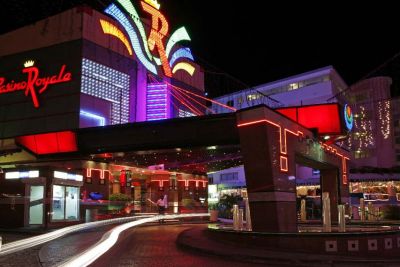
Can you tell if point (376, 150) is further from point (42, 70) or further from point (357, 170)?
point (42, 70)

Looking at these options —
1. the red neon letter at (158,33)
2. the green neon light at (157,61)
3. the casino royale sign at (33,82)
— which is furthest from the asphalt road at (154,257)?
the red neon letter at (158,33)

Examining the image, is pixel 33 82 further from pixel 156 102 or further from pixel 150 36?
pixel 150 36

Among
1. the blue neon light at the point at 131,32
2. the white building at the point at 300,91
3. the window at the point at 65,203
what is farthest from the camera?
the white building at the point at 300,91

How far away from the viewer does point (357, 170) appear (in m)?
58.8

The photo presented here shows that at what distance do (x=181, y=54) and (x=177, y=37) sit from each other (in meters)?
2.58

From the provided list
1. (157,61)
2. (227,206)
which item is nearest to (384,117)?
(157,61)

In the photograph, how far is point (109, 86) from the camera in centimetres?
4159

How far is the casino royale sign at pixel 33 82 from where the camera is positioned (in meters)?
40.1

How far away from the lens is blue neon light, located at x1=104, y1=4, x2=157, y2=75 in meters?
41.8

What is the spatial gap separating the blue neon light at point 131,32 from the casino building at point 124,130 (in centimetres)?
10

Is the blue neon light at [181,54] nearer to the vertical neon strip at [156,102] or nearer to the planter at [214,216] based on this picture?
the vertical neon strip at [156,102]

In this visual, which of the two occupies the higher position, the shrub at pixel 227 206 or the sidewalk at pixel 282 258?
the shrub at pixel 227 206

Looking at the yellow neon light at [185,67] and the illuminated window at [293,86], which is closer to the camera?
the yellow neon light at [185,67]

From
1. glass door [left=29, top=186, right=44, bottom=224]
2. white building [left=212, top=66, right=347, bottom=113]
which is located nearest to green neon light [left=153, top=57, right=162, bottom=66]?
glass door [left=29, top=186, right=44, bottom=224]
